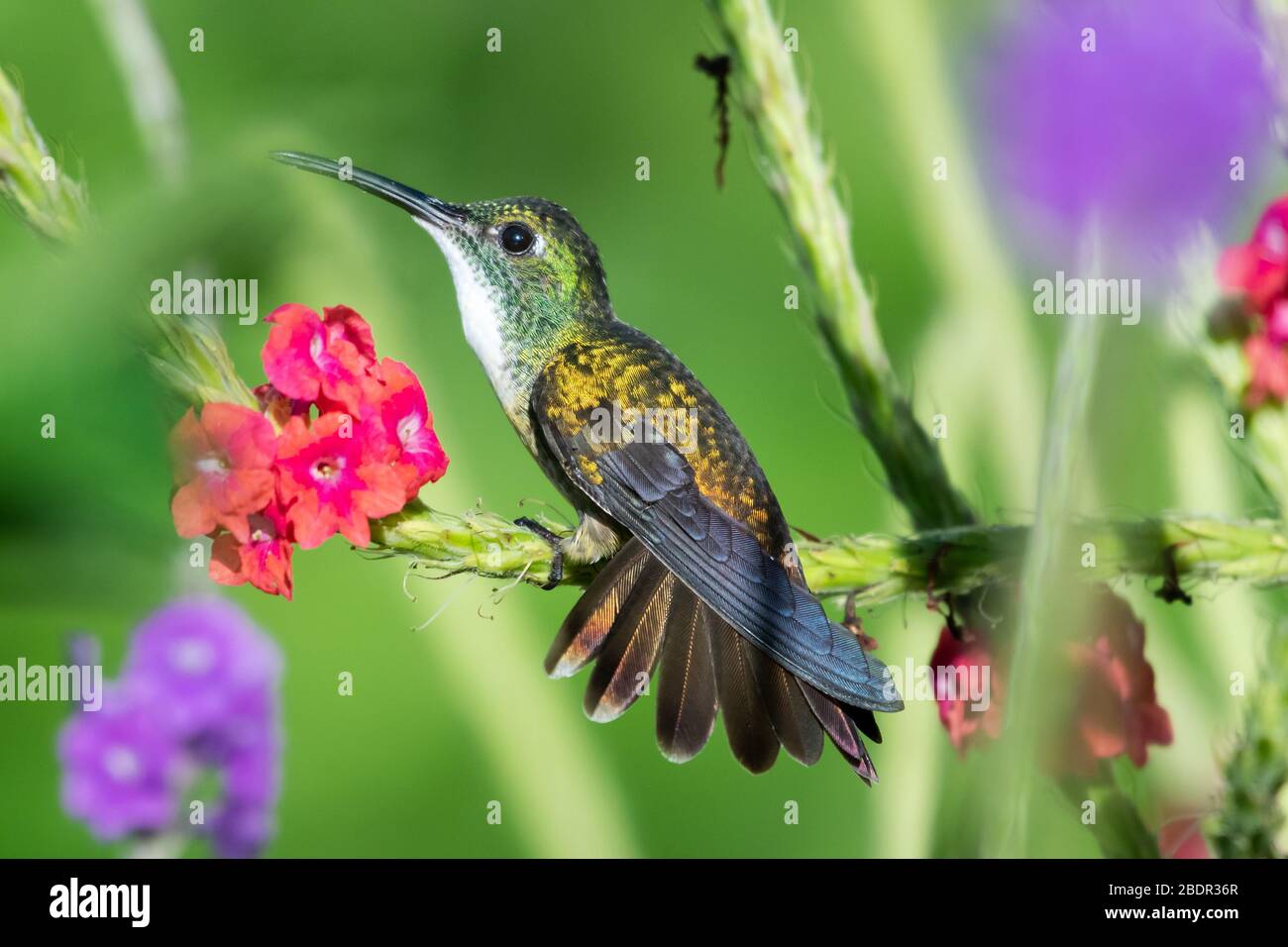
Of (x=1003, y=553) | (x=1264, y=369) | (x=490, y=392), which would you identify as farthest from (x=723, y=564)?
(x=490, y=392)

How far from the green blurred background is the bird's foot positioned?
1.29ft

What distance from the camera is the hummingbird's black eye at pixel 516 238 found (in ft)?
9.02

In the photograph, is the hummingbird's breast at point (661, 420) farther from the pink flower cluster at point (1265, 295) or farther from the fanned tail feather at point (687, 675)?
the pink flower cluster at point (1265, 295)

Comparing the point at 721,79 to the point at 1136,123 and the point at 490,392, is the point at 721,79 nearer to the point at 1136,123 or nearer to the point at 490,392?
the point at 1136,123

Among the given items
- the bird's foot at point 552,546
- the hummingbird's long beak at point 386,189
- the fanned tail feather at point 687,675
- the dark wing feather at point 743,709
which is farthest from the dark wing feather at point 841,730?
the hummingbird's long beak at point 386,189

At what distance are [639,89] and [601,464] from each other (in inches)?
95.0

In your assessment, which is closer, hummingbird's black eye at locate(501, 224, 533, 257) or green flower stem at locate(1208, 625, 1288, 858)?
green flower stem at locate(1208, 625, 1288, 858)

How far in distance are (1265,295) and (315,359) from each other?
1.63 m

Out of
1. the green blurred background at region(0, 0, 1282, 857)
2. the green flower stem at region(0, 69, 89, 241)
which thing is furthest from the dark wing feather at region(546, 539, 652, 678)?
the green flower stem at region(0, 69, 89, 241)

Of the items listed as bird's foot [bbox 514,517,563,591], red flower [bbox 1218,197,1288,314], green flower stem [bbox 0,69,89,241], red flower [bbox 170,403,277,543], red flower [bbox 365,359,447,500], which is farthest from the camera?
bird's foot [bbox 514,517,563,591]

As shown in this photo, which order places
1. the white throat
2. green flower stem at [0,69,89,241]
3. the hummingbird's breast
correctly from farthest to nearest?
the white throat, the hummingbird's breast, green flower stem at [0,69,89,241]

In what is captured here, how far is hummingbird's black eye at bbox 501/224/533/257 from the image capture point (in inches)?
108

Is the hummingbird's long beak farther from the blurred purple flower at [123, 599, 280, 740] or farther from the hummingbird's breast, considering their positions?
the blurred purple flower at [123, 599, 280, 740]

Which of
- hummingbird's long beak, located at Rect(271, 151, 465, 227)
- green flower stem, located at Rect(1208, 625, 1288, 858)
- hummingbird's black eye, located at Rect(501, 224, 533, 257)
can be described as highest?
hummingbird's long beak, located at Rect(271, 151, 465, 227)
